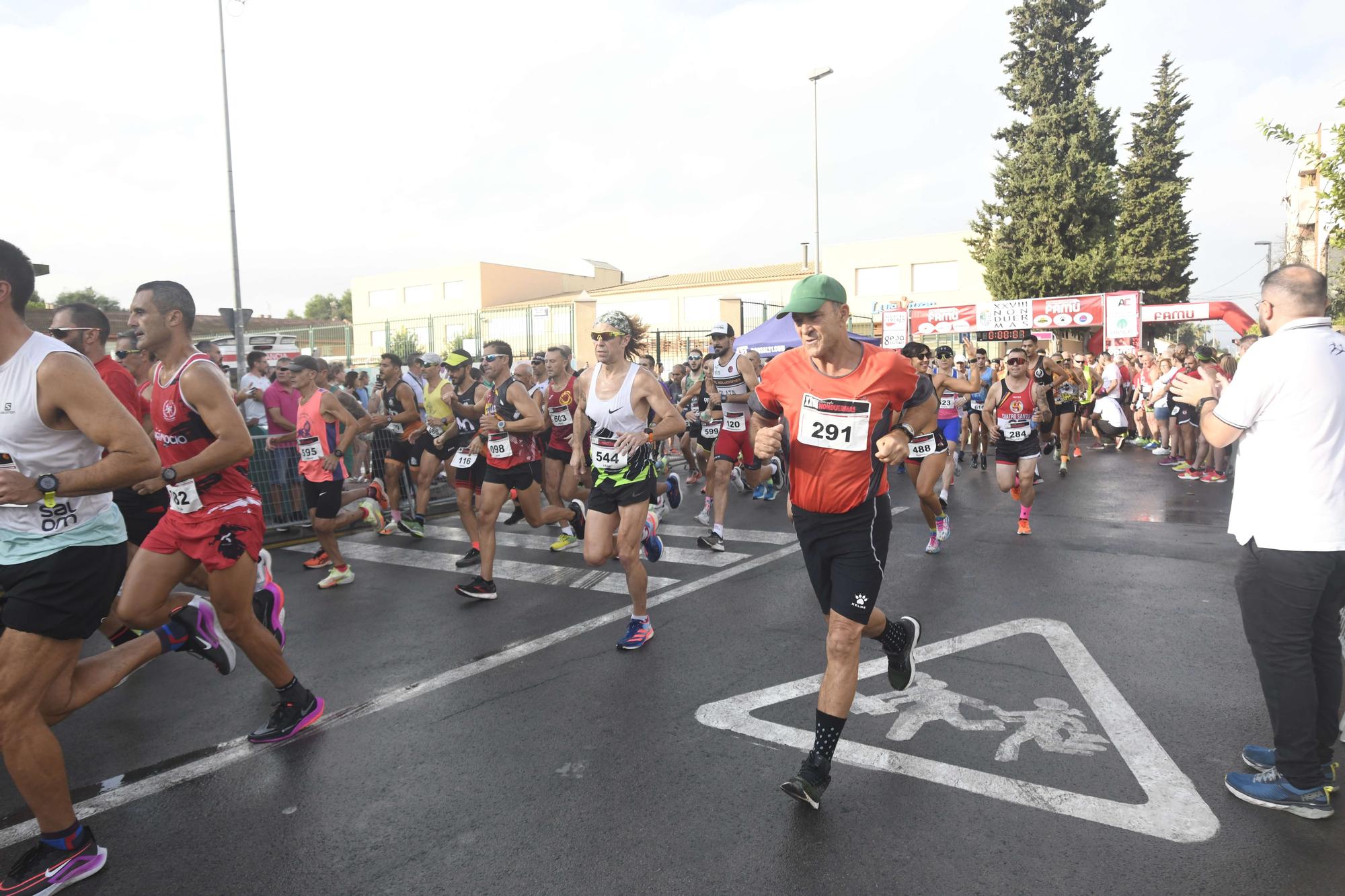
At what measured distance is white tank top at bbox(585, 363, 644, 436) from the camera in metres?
5.57

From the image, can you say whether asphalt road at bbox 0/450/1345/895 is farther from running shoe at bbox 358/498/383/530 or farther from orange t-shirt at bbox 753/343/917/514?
running shoe at bbox 358/498/383/530

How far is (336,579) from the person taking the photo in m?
7.11

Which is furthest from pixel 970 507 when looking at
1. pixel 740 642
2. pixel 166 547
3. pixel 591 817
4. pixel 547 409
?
pixel 166 547

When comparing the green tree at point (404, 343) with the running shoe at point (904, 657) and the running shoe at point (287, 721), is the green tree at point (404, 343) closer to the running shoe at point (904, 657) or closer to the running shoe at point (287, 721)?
the running shoe at point (287, 721)

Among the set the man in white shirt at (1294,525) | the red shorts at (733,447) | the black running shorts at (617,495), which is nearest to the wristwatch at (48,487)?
the black running shorts at (617,495)

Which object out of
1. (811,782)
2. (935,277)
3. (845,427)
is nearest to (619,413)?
(845,427)

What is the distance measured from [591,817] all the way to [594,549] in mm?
2346

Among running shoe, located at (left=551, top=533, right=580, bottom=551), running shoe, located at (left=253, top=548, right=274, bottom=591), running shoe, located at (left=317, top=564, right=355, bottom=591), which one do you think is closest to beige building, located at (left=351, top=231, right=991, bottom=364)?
running shoe, located at (left=551, top=533, right=580, bottom=551)

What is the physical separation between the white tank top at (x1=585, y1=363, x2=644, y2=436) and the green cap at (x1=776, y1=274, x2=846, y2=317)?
2.14m

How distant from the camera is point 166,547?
392cm

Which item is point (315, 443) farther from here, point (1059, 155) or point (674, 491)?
point (1059, 155)

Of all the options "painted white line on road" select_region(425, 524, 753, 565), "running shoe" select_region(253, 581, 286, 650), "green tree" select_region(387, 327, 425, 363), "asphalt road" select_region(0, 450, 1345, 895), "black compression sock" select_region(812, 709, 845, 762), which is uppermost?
"green tree" select_region(387, 327, 425, 363)

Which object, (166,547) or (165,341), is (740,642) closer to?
(166,547)

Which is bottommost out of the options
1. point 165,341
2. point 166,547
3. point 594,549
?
point 594,549
